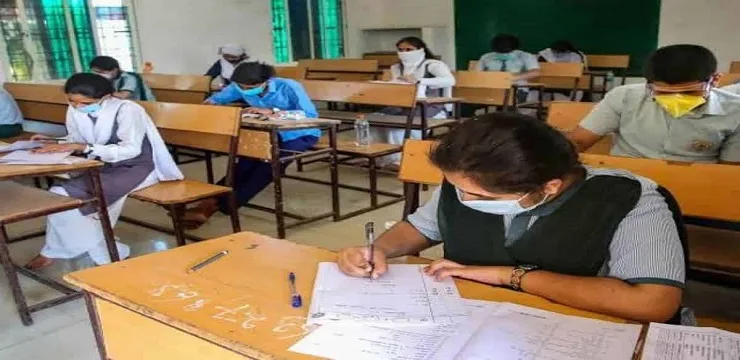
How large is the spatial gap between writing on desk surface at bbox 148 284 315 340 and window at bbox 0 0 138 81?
5.65 meters

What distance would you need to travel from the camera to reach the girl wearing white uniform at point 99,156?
2869 millimetres

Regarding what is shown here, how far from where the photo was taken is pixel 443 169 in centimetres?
113

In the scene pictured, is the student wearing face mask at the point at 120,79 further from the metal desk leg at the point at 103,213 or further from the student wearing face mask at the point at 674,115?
the student wearing face mask at the point at 674,115

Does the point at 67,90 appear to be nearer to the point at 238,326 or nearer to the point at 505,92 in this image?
the point at 238,326

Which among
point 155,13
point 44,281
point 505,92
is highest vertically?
point 155,13

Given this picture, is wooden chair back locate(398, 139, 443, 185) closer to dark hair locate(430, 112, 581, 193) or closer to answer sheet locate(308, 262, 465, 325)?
answer sheet locate(308, 262, 465, 325)

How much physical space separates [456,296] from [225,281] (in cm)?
45

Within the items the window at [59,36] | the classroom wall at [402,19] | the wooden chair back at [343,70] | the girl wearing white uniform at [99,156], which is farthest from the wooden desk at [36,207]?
the classroom wall at [402,19]

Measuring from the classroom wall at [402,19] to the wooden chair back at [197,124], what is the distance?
529 centimetres

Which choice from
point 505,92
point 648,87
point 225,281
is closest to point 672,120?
point 648,87

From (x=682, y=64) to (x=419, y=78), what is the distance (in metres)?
3.19

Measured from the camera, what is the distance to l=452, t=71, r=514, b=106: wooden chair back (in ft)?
16.9

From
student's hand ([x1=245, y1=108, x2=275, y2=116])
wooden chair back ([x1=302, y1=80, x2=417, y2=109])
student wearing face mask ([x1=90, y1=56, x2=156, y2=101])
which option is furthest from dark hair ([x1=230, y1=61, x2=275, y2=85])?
student wearing face mask ([x1=90, y1=56, x2=156, y2=101])

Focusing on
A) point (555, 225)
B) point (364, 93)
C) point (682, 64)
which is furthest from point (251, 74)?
point (555, 225)
